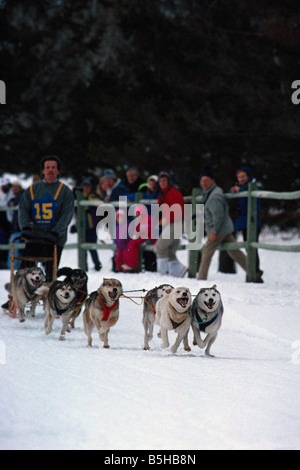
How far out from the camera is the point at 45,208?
921 cm

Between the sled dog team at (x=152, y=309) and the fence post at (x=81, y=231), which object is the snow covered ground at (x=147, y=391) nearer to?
the sled dog team at (x=152, y=309)

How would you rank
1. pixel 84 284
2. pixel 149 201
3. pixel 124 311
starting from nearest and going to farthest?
pixel 84 284 → pixel 124 311 → pixel 149 201

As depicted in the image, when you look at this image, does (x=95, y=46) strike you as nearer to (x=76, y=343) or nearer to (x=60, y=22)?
(x=60, y=22)

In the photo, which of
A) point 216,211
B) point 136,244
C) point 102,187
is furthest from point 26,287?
point 102,187

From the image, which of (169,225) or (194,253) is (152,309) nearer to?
(169,225)

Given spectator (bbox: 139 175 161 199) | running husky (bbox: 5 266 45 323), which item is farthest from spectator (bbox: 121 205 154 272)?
running husky (bbox: 5 266 45 323)

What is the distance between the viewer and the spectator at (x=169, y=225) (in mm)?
12695

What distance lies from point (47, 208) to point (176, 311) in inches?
117

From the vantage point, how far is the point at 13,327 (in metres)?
8.70

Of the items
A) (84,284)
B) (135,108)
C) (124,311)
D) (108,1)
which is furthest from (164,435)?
(108,1)

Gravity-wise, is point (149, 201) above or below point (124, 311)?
above

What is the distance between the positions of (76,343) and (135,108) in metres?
12.4

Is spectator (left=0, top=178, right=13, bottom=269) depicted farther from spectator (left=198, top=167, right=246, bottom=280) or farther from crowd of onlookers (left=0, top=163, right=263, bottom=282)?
spectator (left=198, top=167, right=246, bottom=280)

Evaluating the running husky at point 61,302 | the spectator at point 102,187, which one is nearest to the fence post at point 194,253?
the spectator at point 102,187
